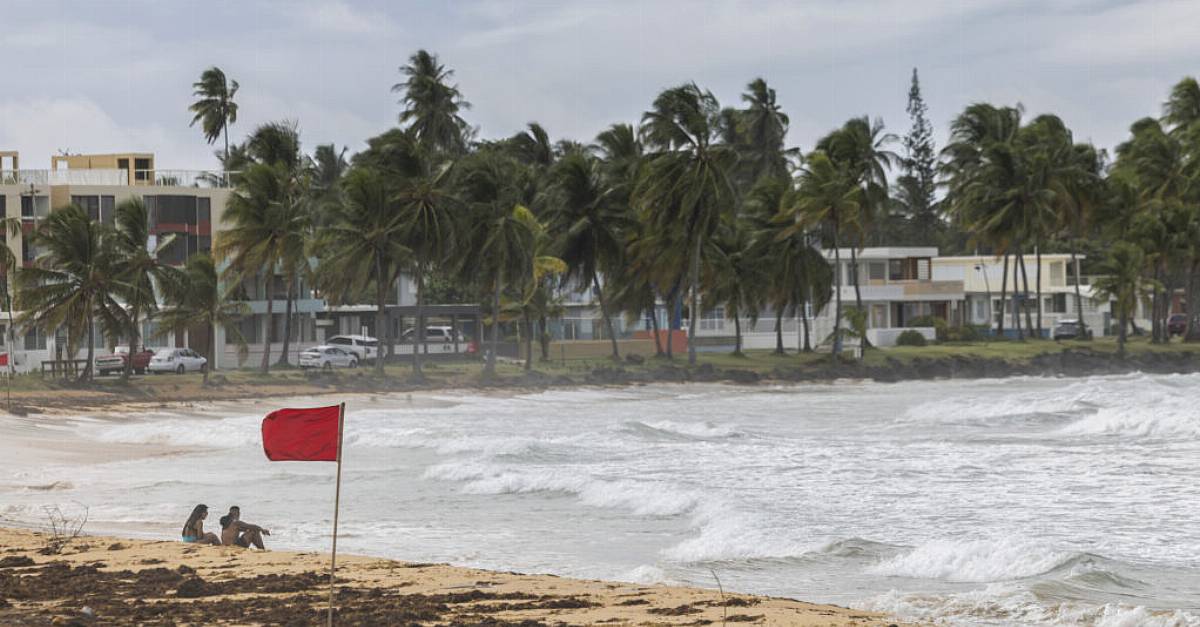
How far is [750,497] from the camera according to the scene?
21.6 m

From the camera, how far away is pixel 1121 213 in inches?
3029

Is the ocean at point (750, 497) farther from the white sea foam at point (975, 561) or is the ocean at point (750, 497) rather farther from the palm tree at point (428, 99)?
the palm tree at point (428, 99)

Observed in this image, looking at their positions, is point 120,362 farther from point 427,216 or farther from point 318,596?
point 318,596

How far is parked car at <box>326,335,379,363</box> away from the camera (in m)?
58.0

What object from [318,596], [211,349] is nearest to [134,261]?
[211,349]

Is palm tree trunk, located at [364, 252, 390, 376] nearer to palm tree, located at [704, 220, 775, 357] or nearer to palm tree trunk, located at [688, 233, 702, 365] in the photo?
palm tree trunk, located at [688, 233, 702, 365]

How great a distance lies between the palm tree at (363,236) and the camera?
2032 inches

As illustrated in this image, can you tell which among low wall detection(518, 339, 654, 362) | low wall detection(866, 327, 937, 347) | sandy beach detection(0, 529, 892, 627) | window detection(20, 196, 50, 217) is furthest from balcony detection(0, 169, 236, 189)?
sandy beach detection(0, 529, 892, 627)

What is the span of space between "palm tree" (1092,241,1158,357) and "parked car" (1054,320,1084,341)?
4.75 m

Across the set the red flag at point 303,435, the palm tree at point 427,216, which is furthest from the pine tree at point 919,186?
the red flag at point 303,435

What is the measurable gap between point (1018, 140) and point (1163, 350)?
489 inches

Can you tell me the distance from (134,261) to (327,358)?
11.5 m

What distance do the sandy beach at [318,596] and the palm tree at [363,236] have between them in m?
37.3

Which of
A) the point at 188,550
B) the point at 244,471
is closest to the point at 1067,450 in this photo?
the point at 244,471
